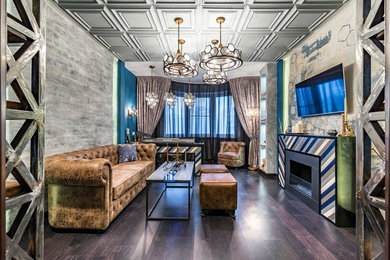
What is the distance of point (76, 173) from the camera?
215 cm

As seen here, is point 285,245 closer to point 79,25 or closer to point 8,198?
point 8,198

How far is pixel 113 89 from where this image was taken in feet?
16.3

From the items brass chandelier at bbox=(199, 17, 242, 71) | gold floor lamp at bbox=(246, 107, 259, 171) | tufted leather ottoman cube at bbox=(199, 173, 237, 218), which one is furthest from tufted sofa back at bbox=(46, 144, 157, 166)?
gold floor lamp at bbox=(246, 107, 259, 171)

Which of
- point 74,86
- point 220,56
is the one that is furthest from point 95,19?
point 220,56

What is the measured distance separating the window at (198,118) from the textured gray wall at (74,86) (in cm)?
293

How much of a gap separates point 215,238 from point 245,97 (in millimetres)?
5453

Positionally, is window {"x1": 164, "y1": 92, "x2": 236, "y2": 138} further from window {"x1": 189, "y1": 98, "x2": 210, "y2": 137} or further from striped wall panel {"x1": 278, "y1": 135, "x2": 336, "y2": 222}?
striped wall panel {"x1": 278, "y1": 135, "x2": 336, "y2": 222}

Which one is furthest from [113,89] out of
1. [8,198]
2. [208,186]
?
[8,198]

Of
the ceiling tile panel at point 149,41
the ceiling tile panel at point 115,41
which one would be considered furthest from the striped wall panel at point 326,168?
the ceiling tile panel at point 115,41

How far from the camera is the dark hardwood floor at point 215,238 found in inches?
76.4

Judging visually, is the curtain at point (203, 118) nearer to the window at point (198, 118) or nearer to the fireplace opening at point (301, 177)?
the window at point (198, 118)

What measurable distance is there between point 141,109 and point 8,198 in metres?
6.10

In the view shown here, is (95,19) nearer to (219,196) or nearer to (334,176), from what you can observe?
(219,196)

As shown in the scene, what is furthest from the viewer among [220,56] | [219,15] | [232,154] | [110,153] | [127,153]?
[232,154]
